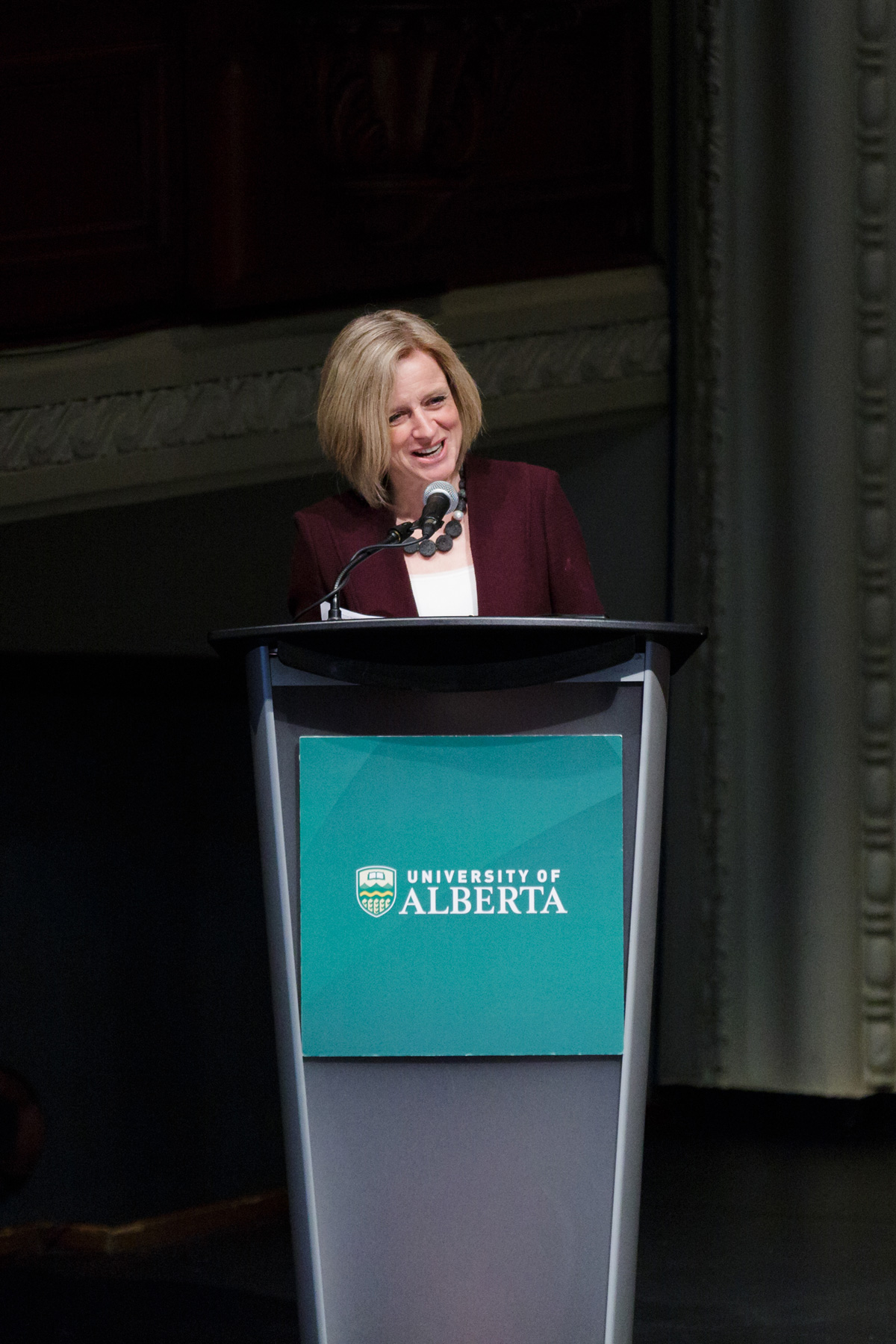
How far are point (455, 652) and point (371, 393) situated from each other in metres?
0.41

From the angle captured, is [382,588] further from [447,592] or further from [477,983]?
[477,983]

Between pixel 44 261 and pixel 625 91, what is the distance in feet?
5.20

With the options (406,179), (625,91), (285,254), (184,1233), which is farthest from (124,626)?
(625,91)

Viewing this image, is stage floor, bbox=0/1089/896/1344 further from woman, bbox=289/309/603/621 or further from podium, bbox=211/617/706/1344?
woman, bbox=289/309/603/621

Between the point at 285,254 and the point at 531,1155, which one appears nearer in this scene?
the point at 531,1155

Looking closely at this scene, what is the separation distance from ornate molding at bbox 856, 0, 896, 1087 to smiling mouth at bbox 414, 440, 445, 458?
2.00m

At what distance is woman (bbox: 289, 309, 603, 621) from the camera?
7.08 ft

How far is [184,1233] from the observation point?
3.06 meters

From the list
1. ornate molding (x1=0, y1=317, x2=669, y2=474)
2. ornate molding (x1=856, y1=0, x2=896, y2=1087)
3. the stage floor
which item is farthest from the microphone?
ornate molding (x1=856, y1=0, x2=896, y2=1087)

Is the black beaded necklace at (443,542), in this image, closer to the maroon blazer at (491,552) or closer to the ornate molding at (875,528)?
the maroon blazer at (491,552)

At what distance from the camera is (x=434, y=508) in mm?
1955

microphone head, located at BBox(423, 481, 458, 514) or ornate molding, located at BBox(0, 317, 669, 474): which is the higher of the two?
microphone head, located at BBox(423, 481, 458, 514)

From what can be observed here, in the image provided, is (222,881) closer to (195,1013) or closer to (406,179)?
(195,1013)

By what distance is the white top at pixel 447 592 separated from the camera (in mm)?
2154
